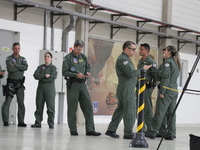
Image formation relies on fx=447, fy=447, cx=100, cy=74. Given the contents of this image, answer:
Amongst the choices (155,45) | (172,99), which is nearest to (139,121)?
(172,99)

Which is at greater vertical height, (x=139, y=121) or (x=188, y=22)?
(x=188, y=22)

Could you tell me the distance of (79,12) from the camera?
13.8 metres

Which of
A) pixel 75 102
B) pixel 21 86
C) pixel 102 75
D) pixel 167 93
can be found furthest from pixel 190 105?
pixel 75 102

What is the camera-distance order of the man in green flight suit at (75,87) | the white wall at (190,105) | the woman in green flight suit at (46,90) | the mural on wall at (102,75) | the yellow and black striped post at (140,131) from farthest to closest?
the white wall at (190,105), the mural on wall at (102,75), the woman in green flight suit at (46,90), the man in green flight suit at (75,87), the yellow and black striped post at (140,131)

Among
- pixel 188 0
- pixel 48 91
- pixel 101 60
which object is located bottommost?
pixel 48 91

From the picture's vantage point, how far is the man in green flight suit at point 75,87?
8.75 m

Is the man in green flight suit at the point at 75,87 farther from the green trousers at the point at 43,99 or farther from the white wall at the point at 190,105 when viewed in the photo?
the white wall at the point at 190,105

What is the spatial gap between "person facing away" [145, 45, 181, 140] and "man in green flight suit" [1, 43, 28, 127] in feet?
12.0

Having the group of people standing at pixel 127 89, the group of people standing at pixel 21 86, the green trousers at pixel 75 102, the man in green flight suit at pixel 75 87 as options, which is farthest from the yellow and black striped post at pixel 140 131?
the group of people standing at pixel 21 86

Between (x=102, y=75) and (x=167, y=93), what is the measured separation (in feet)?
20.6

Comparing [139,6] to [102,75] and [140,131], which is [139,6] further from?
[140,131]

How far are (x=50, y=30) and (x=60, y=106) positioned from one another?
2.30 metres

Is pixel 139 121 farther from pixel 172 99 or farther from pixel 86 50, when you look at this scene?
pixel 86 50

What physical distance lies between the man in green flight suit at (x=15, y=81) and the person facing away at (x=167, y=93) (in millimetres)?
3671
